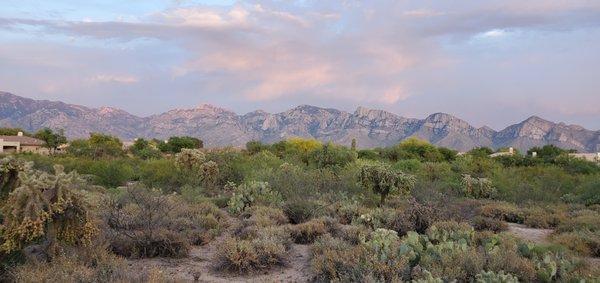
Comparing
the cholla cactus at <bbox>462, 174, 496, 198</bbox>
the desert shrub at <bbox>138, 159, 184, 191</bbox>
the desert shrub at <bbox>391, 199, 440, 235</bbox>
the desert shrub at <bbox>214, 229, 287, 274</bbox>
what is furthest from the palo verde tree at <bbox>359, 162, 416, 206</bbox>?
the desert shrub at <bbox>138, 159, 184, 191</bbox>

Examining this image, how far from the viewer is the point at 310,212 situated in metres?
16.8

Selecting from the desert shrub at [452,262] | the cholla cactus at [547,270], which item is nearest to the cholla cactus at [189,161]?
the desert shrub at [452,262]

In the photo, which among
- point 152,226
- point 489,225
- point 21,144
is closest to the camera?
point 152,226

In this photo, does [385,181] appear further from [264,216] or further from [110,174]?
[110,174]

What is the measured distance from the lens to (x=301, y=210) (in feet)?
55.6

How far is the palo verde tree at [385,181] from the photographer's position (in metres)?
21.2

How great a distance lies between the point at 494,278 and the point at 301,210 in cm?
853

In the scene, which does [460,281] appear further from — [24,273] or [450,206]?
[450,206]

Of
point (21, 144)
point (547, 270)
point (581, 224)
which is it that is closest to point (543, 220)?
point (581, 224)

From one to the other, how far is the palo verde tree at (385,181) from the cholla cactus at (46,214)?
42.8ft

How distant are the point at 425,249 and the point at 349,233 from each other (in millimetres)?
2073

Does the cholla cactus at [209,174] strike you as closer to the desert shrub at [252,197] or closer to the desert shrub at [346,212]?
the desert shrub at [252,197]

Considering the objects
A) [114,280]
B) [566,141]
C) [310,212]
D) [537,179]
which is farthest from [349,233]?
[566,141]

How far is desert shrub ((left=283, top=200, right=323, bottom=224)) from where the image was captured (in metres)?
16.7
